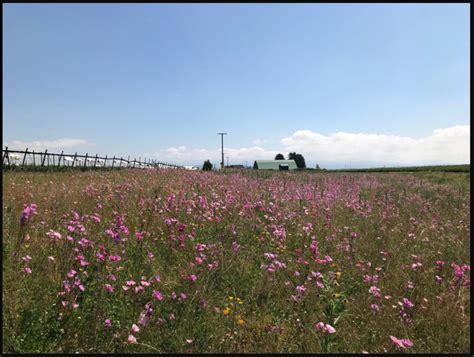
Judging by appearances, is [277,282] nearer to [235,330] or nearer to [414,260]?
[235,330]

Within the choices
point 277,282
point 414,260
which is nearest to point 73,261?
point 277,282

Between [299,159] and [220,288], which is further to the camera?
[299,159]

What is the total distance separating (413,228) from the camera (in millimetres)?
6145

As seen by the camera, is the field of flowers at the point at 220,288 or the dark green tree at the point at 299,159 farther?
the dark green tree at the point at 299,159

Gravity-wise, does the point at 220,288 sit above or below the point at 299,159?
below

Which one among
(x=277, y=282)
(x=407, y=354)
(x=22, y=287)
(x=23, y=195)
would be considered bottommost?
(x=407, y=354)

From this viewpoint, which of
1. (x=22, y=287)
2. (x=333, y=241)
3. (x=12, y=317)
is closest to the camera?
(x=12, y=317)

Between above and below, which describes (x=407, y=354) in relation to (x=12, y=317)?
below

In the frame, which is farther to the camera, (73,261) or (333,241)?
(333,241)

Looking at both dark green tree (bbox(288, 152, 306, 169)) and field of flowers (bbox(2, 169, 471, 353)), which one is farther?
dark green tree (bbox(288, 152, 306, 169))

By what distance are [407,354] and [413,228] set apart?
4.01 meters

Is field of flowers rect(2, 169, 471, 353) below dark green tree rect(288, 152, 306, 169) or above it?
below

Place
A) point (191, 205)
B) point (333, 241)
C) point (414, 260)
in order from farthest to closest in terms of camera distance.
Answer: point (191, 205) < point (333, 241) < point (414, 260)

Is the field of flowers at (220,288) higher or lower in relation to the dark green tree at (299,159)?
lower
